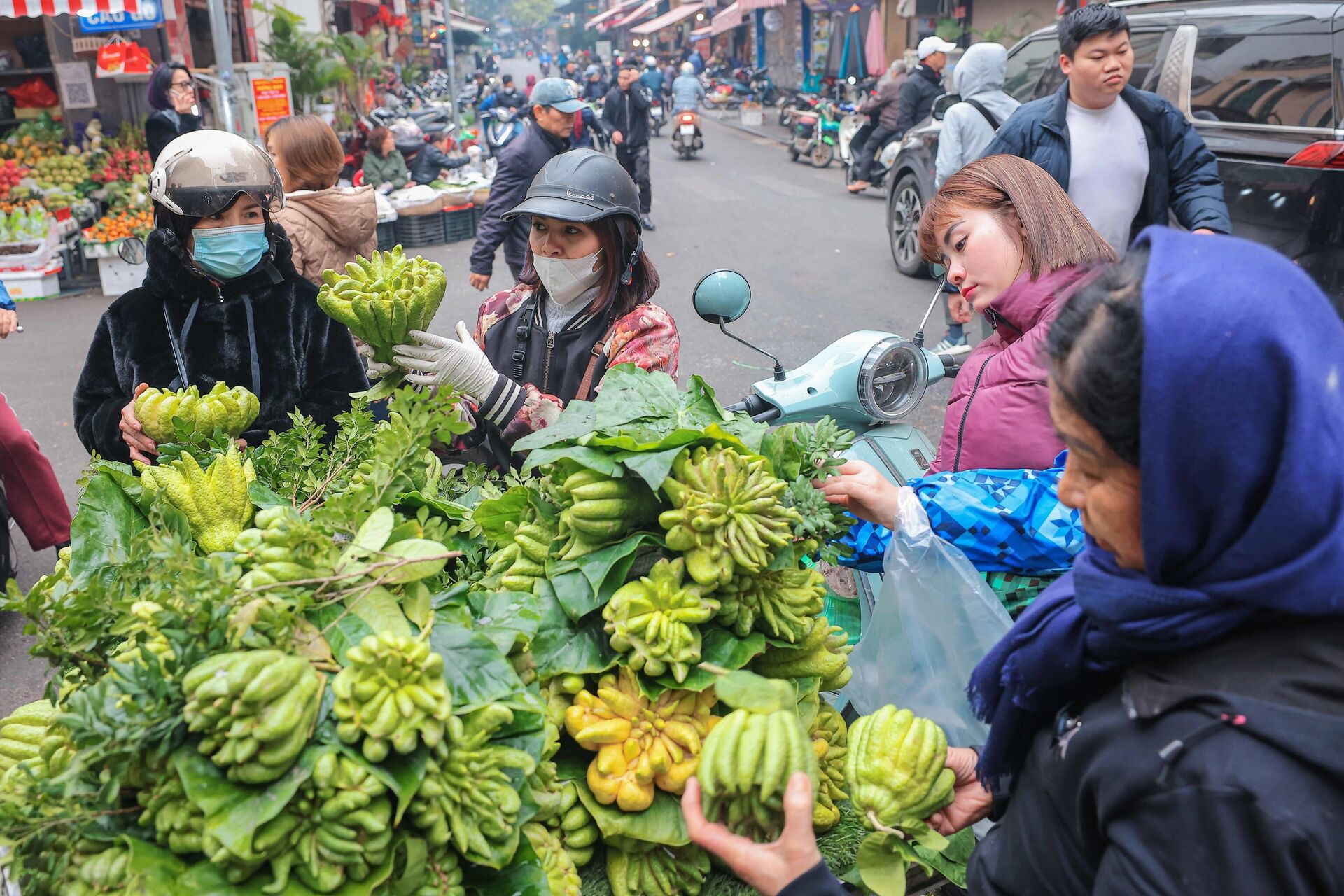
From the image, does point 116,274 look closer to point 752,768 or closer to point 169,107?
point 169,107

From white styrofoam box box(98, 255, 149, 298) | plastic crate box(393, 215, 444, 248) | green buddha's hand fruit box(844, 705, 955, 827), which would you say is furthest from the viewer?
plastic crate box(393, 215, 444, 248)

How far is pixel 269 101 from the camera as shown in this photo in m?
10.8

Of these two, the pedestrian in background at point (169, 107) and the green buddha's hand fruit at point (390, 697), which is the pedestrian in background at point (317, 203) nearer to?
the pedestrian in background at point (169, 107)

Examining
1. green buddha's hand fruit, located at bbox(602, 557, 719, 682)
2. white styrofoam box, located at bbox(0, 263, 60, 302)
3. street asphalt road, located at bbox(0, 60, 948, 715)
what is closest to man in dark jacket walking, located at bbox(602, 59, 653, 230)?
street asphalt road, located at bbox(0, 60, 948, 715)

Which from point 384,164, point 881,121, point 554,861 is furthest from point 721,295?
point 881,121

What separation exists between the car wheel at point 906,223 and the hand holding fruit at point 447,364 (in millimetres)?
6987

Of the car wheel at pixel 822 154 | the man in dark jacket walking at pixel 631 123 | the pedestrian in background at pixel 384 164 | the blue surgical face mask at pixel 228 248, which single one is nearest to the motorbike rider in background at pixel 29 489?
the blue surgical face mask at pixel 228 248

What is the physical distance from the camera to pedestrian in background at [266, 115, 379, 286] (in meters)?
4.78

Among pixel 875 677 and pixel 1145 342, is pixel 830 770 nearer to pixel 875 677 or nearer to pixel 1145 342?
Result: pixel 875 677

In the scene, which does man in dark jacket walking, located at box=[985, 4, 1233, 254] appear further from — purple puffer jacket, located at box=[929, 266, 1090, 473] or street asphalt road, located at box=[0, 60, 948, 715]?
purple puffer jacket, located at box=[929, 266, 1090, 473]

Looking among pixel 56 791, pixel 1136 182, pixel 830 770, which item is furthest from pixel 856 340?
pixel 1136 182

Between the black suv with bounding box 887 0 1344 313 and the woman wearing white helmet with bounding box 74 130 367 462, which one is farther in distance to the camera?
the black suv with bounding box 887 0 1344 313

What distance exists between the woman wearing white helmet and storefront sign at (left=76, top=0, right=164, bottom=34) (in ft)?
24.3

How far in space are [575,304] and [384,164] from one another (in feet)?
32.1
